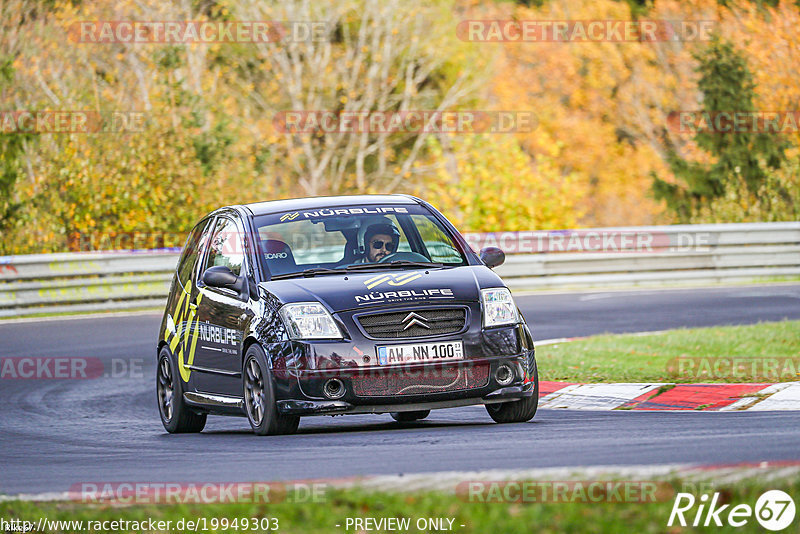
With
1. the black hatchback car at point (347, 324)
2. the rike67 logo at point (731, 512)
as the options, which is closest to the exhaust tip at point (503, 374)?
the black hatchback car at point (347, 324)

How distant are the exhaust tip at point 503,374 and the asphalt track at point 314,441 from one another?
0.33 metres

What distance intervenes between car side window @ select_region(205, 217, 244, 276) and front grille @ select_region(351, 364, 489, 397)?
169cm

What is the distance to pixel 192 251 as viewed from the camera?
11.7 metres

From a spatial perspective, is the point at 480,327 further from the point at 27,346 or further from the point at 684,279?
the point at 684,279

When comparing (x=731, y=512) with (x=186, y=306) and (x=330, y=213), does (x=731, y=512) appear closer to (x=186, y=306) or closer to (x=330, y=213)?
(x=330, y=213)

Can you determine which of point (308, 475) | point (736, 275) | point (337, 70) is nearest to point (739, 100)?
point (736, 275)

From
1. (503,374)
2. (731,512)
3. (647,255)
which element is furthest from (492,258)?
(647,255)

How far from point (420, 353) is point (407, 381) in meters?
0.21

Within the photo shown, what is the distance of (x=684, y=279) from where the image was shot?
81.8ft

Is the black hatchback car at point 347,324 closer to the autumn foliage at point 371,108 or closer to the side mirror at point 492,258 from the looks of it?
the side mirror at point 492,258

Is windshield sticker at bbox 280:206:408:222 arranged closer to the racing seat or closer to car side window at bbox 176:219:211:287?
the racing seat

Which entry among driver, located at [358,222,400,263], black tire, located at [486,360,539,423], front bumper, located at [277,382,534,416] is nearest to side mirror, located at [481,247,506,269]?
driver, located at [358,222,400,263]

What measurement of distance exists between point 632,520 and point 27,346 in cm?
1364

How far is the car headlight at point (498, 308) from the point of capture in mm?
9570
